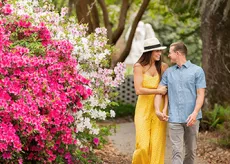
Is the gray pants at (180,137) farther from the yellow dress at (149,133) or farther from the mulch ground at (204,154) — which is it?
the mulch ground at (204,154)

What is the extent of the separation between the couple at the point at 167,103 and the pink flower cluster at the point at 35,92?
0.94 m

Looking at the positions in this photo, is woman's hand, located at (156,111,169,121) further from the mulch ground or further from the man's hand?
the mulch ground

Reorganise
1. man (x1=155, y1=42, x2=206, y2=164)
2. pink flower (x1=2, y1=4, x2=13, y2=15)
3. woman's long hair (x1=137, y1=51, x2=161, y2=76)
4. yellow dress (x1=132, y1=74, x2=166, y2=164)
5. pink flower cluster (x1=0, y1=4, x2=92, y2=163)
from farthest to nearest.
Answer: woman's long hair (x1=137, y1=51, x2=161, y2=76), yellow dress (x1=132, y1=74, x2=166, y2=164), man (x1=155, y1=42, x2=206, y2=164), pink flower (x1=2, y1=4, x2=13, y2=15), pink flower cluster (x1=0, y1=4, x2=92, y2=163)

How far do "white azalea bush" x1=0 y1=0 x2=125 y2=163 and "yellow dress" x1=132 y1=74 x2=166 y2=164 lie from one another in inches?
14.3

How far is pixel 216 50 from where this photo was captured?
1238cm

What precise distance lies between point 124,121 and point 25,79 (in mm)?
9763

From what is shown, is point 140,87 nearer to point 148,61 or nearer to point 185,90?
point 148,61

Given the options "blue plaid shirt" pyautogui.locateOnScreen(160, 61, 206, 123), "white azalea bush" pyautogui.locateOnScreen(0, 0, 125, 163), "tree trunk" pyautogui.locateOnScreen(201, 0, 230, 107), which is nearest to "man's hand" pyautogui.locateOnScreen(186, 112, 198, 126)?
"blue plaid shirt" pyautogui.locateOnScreen(160, 61, 206, 123)

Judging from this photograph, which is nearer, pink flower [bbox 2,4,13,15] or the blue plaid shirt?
pink flower [bbox 2,4,13,15]

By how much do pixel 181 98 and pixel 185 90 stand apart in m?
0.10

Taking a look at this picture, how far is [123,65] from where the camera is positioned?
284 inches

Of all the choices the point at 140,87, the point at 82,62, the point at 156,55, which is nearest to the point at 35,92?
the point at 82,62

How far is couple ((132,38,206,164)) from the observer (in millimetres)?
6676

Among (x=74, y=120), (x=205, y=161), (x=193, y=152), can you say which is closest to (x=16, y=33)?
(x=74, y=120)
